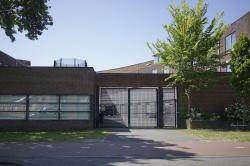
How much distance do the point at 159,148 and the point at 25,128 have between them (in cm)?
1404

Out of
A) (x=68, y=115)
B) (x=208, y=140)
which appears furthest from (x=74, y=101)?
(x=208, y=140)

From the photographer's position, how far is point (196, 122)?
27.9m

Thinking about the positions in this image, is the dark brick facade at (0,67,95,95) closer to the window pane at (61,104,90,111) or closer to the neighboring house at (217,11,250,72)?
the window pane at (61,104,90,111)

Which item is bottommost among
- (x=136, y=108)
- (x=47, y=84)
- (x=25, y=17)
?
(x=136, y=108)

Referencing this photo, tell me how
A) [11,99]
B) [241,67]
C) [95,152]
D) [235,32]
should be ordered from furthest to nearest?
[235,32]
[11,99]
[241,67]
[95,152]

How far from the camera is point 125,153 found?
15477 mm

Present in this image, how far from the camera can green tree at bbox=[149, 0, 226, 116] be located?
2752cm

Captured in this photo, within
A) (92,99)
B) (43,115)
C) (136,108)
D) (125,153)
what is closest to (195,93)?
(136,108)

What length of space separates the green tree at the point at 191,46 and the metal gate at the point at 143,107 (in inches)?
143

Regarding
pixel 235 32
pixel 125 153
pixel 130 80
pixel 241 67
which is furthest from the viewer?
pixel 235 32

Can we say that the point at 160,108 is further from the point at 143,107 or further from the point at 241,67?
the point at 241,67

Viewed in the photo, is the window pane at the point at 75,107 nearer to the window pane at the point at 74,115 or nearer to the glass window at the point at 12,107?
the window pane at the point at 74,115

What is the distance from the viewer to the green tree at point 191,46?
90.3 feet

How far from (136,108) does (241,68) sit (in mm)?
9302
